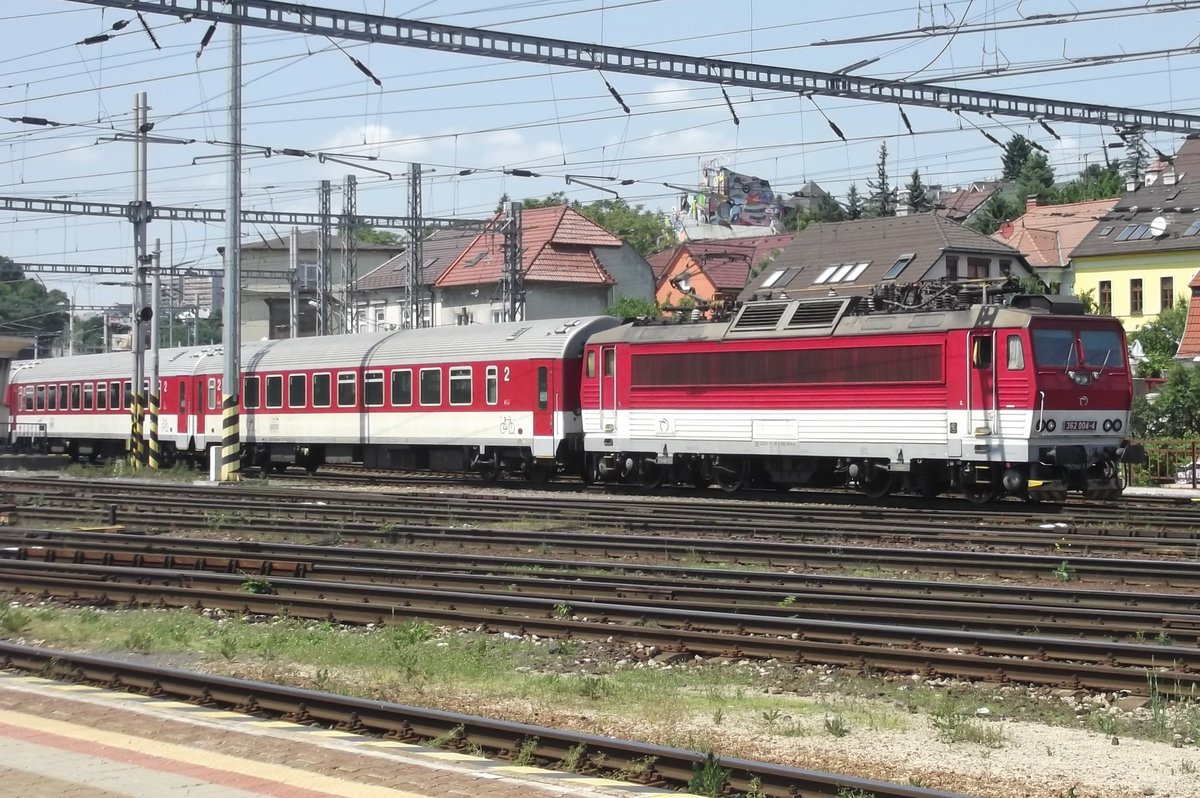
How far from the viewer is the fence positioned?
31.9 meters

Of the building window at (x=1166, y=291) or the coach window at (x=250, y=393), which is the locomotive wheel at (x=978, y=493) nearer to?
the coach window at (x=250, y=393)

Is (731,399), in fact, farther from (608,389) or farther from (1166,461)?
(1166,461)

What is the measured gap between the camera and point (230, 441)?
1372 inches

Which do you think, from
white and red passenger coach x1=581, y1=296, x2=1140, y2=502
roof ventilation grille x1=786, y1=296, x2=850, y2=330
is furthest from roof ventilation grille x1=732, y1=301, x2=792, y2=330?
roof ventilation grille x1=786, y1=296, x2=850, y2=330

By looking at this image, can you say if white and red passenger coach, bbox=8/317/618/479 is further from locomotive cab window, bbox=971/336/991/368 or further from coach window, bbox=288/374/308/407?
locomotive cab window, bbox=971/336/991/368

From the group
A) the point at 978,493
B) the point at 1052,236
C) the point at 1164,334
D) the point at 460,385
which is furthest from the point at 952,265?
the point at 978,493

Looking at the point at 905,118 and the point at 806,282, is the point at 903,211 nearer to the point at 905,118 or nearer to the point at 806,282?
the point at 806,282

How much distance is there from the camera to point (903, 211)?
9550cm

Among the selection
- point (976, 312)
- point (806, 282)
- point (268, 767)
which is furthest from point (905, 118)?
point (806, 282)

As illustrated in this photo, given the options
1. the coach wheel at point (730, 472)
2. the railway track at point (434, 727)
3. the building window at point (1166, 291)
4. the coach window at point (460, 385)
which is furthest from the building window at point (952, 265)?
the railway track at point (434, 727)

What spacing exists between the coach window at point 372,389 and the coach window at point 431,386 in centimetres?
165

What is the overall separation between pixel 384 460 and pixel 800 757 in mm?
27648

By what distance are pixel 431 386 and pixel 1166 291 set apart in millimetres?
41517

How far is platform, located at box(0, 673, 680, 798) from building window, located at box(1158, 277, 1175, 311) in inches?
2339
